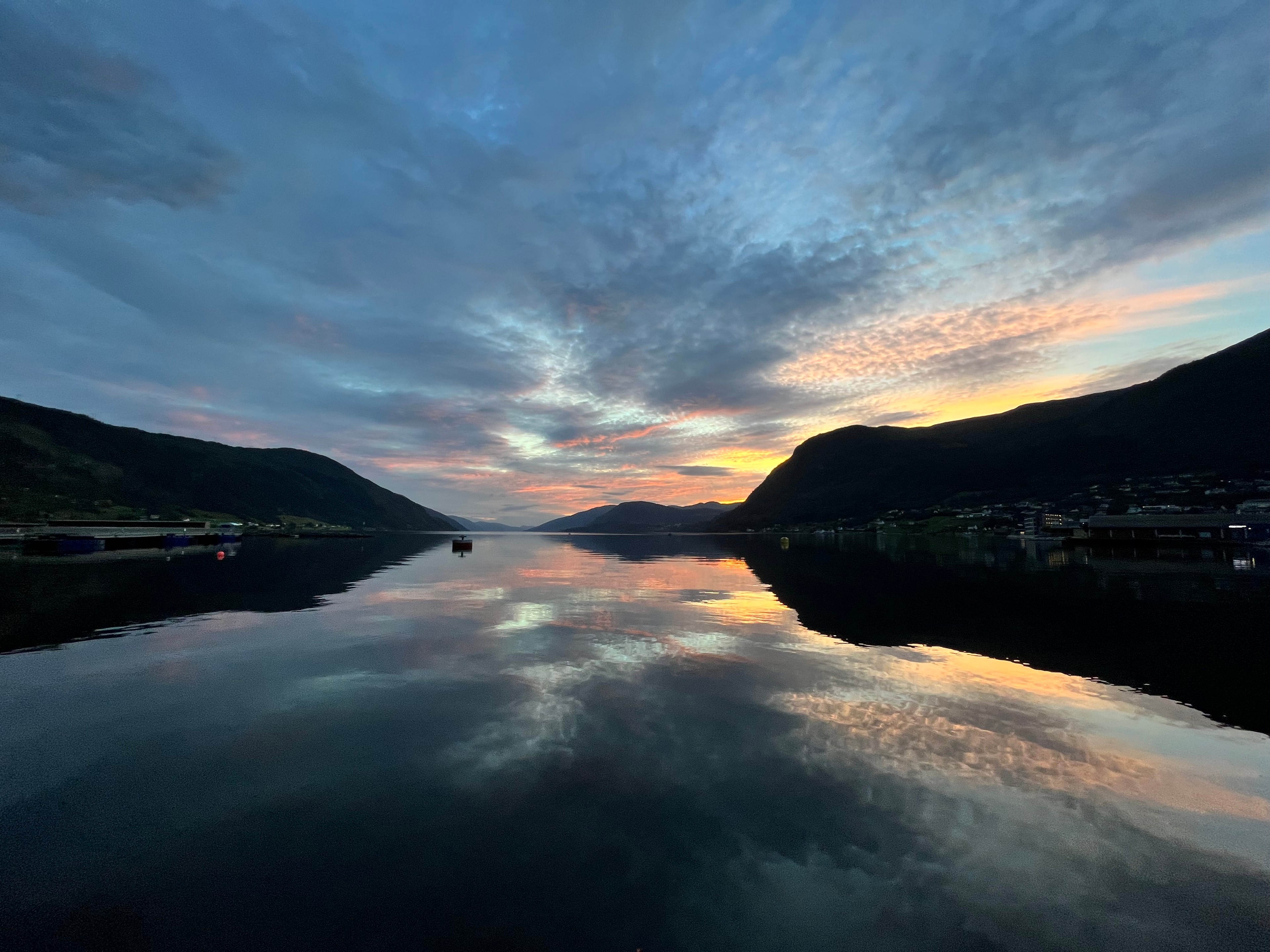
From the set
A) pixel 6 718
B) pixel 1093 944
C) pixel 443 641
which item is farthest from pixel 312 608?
pixel 1093 944

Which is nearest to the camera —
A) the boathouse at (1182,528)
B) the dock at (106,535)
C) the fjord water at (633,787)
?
the fjord water at (633,787)

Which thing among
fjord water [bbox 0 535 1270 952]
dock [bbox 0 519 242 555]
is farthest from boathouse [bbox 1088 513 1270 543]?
dock [bbox 0 519 242 555]

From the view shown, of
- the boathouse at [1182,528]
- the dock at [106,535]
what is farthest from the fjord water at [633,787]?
the boathouse at [1182,528]

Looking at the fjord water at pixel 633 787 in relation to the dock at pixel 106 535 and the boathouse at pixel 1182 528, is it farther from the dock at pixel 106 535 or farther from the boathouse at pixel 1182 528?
the boathouse at pixel 1182 528

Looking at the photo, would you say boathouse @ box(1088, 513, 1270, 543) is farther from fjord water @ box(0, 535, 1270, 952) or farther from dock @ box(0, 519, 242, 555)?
dock @ box(0, 519, 242, 555)

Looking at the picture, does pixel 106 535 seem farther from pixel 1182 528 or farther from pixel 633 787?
pixel 1182 528

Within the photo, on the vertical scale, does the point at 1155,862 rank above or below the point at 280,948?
below

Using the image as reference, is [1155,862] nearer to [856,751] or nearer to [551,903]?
[856,751]

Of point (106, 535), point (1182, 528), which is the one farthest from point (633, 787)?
point (1182, 528)

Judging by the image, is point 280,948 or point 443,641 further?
point 443,641
